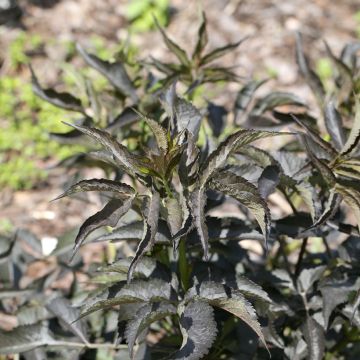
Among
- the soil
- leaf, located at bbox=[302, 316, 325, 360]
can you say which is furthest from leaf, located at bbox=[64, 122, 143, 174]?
the soil

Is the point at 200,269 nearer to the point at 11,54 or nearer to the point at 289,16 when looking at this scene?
the point at 11,54

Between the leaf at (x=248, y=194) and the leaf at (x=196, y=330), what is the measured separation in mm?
217

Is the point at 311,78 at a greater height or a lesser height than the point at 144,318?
greater

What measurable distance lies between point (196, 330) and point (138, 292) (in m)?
A: 0.16

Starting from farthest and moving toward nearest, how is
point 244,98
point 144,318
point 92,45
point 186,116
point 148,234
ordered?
point 92,45, point 244,98, point 186,116, point 144,318, point 148,234

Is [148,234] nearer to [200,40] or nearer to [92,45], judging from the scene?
[200,40]

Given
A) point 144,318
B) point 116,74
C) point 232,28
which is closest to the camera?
point 144,318

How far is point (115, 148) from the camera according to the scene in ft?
3.87

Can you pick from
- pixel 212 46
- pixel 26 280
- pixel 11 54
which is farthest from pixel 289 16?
pixel 26 280

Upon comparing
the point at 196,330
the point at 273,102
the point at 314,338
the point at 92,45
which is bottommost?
the point at 314,338

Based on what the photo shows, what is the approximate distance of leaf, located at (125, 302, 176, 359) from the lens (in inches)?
48.5

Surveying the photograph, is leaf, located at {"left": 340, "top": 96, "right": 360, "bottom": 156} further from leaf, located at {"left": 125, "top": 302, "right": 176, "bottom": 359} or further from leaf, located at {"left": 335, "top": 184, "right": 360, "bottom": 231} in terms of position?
leaf, located at {"left": 125, "top": 302, "right": 176, "bottom": 359}

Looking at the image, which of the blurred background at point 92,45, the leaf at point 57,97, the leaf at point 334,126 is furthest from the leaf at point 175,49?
the blurred background at point 92,45

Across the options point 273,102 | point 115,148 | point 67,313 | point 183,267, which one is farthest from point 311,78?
point 67,313
